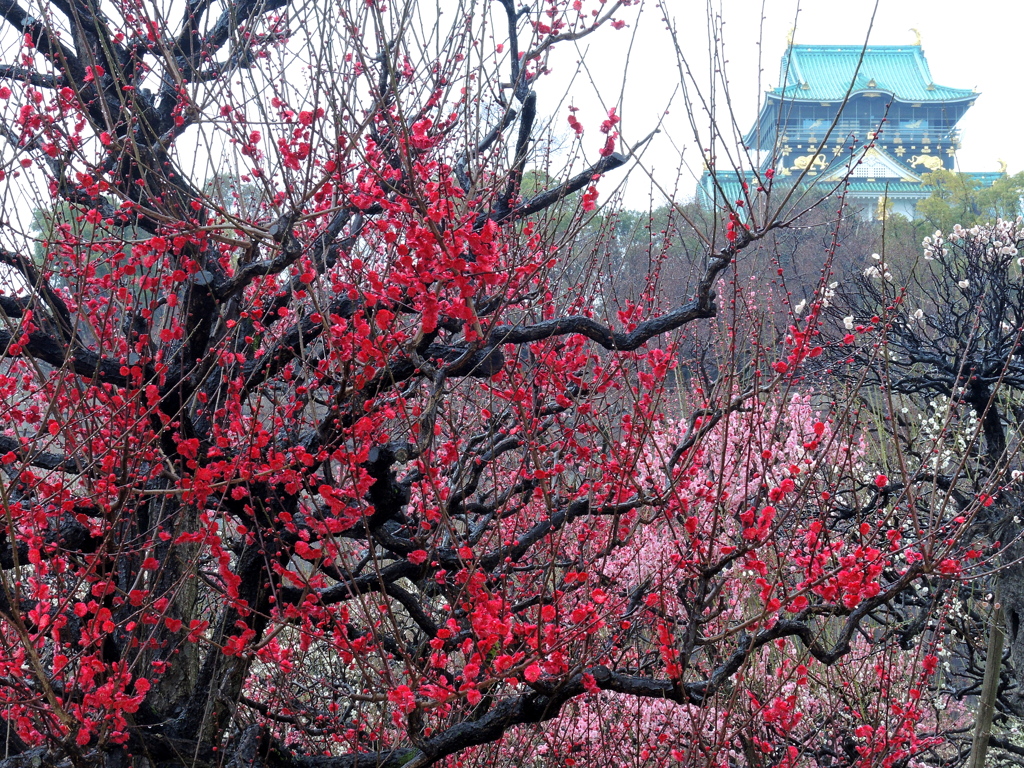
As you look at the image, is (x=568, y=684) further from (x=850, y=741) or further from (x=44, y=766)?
(x=850, y=741)

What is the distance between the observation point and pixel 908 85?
3562cm

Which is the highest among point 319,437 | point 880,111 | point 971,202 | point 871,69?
point 871,69

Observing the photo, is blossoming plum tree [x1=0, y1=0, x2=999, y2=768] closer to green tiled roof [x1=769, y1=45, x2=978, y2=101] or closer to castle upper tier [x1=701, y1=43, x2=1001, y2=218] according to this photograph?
castle upper tier [x1=701, y1=43, x2=1001, y2=218]

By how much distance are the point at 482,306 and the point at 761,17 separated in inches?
71.8

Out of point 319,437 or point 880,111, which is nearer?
point 319,437

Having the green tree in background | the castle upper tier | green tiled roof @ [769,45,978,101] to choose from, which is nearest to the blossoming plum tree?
the green tree in background

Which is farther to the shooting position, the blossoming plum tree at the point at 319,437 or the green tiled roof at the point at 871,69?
the green tiled roof at the point at 871,69

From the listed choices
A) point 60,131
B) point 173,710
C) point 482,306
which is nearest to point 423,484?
point 482,306

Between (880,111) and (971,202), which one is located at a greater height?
(880,111)

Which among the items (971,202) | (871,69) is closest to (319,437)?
(971,202)

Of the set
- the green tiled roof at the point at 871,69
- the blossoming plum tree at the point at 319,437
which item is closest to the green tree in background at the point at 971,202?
the blossoming plum tree at the point at 319,437

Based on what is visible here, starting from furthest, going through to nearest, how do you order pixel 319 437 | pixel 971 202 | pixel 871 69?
pixel 871 69 → pixel 971 202 → pixel 319 437

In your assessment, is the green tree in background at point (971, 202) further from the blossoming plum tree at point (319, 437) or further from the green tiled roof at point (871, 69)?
the green tiled roof at point (871, 69)

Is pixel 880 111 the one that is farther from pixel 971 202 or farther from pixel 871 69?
pixel 971 202
